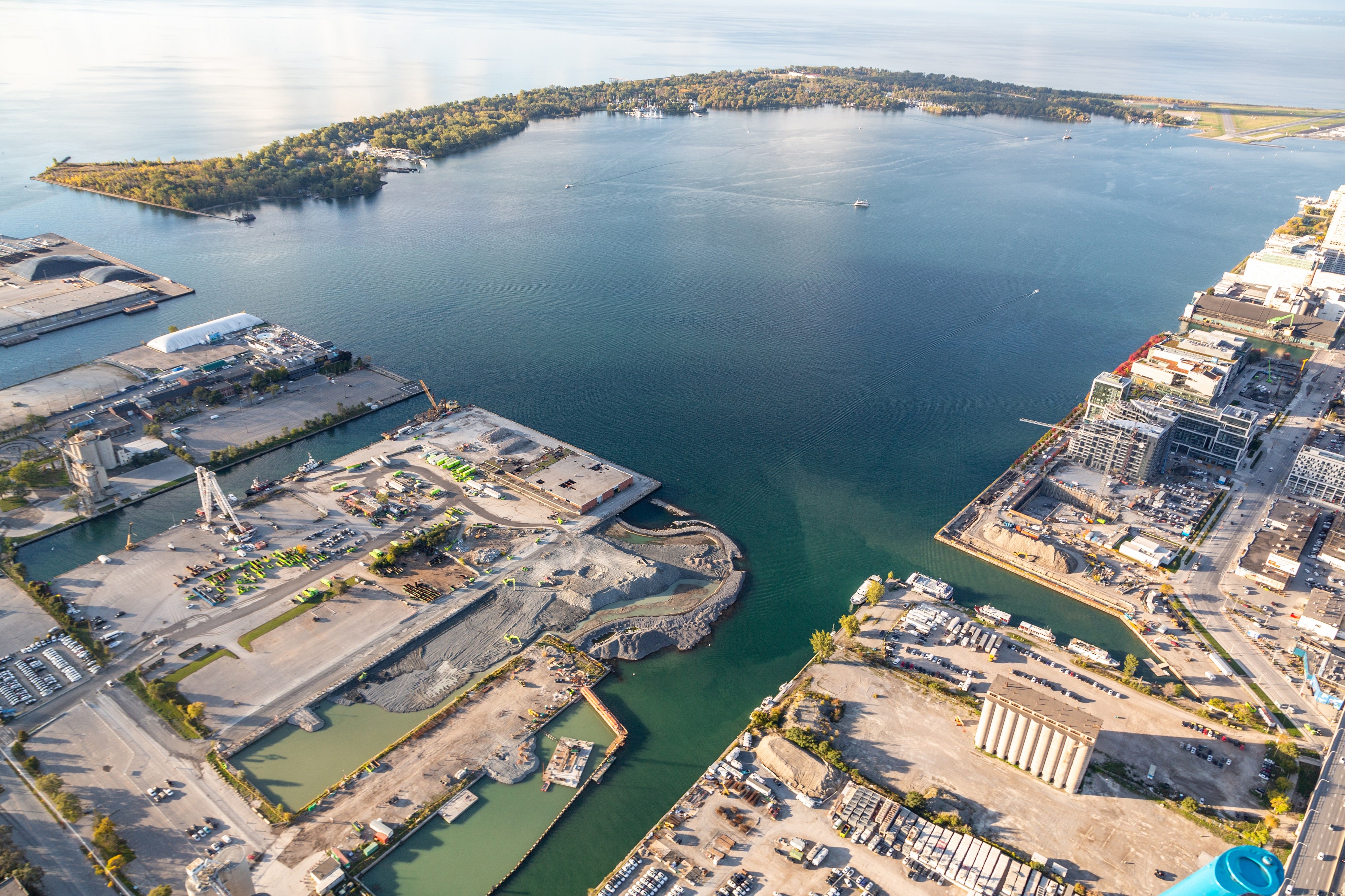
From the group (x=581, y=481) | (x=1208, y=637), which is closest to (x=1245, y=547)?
(x=1208, y=637)

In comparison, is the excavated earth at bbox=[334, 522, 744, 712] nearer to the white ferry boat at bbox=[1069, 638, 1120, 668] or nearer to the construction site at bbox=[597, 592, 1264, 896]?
the construction site at bbox=[597, 592, 1264, 896]

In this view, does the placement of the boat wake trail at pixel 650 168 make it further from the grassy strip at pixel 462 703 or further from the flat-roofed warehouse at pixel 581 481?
the grassy strip at pixel 462 703

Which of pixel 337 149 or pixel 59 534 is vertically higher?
pixel 337 149

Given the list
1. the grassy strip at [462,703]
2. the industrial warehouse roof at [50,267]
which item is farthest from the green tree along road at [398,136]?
the grassy strip at [462,703]

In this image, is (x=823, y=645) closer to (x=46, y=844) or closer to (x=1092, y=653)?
(x=1092, y=653)

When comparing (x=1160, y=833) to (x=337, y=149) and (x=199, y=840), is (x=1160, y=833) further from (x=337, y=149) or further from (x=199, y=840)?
(x=337, y=149)

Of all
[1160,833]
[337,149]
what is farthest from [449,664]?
[337,149]

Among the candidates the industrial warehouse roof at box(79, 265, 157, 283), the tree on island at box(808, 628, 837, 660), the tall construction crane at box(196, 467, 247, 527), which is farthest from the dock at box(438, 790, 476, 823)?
the industrial warehouse roof at box(79, 265, 157, 283)
